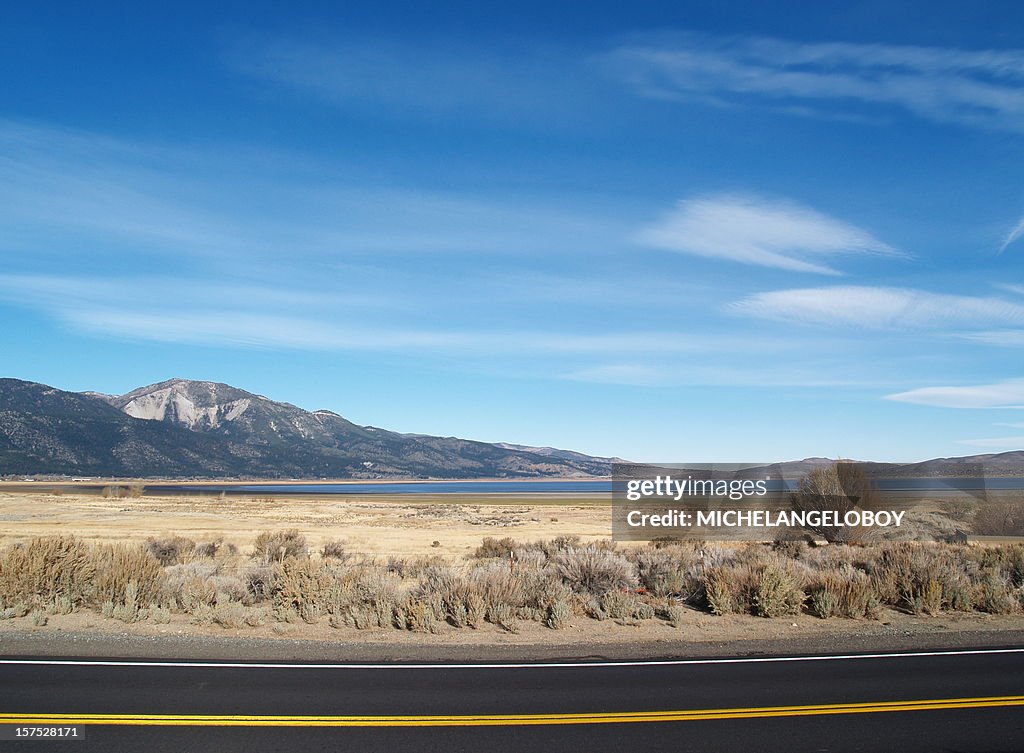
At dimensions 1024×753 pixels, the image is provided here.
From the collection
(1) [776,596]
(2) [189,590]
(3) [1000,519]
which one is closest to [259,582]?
(2) [189,590]

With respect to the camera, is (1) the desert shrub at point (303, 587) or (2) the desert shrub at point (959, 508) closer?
(1) the desert shrub at point (303, 587)

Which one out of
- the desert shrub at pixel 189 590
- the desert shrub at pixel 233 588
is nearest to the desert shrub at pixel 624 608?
the desert shrub at pixel 233 588

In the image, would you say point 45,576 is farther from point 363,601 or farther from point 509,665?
point 509,665

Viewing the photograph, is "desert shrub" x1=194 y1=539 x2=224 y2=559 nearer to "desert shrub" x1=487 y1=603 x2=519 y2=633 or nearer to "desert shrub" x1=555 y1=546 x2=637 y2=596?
"desert shrub" x1=555 y1=546 x2=637 y2=596

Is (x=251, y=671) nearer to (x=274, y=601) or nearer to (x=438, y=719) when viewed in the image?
(x=438, y=719)

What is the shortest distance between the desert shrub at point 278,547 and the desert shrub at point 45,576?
283 inches

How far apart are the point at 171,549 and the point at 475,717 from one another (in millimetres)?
20688

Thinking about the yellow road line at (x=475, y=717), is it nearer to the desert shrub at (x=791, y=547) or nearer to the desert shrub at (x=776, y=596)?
the desert shrub at (x=776, y=596)

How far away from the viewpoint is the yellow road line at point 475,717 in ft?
24.5

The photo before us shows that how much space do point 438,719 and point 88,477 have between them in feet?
706

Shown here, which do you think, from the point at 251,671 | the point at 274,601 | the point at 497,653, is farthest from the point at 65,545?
the point at 497,653

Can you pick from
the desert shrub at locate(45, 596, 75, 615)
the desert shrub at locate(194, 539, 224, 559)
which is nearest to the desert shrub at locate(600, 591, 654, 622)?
the desert shrub at locate(45, 596, 75, 615)

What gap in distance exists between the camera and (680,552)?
22.4m

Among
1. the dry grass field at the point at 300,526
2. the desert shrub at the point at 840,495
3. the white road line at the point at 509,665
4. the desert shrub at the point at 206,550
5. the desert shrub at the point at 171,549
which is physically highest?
the desert shrub at the point at 840,495
